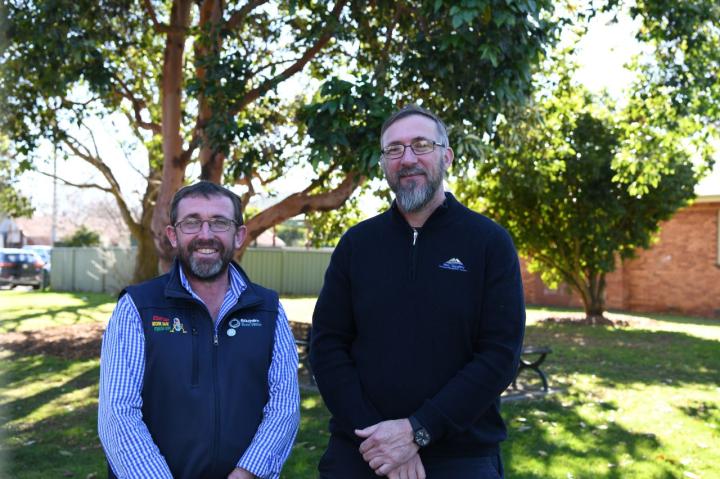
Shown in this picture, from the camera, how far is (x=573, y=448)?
6531 mm

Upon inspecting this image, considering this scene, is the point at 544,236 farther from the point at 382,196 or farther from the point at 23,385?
the point at 23,385

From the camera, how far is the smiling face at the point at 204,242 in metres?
2.96

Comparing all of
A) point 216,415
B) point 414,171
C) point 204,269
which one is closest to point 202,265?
point 204,269

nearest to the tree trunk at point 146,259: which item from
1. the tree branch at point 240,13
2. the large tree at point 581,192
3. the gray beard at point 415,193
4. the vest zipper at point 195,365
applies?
the large tree at point 581,192

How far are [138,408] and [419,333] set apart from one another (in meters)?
1.09

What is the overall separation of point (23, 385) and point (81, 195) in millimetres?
51547

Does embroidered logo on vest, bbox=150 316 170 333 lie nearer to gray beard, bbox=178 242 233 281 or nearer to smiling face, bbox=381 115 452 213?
gray beard, bbox=178 242 233 281

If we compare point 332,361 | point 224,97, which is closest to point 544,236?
point 224,97

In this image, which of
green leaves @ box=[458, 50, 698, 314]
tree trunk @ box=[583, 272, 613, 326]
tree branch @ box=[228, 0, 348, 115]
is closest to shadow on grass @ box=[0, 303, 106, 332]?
tree branch @ box=[228, 0, 348, 115]

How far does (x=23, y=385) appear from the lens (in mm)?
9656

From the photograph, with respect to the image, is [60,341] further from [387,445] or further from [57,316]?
[387,445]

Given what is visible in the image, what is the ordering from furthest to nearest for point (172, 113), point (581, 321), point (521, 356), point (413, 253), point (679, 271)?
1. point (679, 271)
2. point (581, 321)
3. point (172, 113)
4. point (521, 356)
5. point (413, 253)

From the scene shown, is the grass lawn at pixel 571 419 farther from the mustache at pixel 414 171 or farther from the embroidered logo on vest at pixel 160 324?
the mustache at pixel 414 171

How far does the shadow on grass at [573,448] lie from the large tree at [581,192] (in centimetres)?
772
